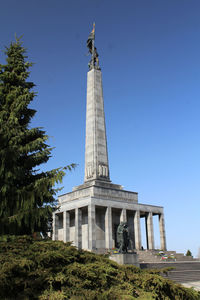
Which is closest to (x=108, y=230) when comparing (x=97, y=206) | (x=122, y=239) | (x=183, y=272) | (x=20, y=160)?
(x=97, y=206)

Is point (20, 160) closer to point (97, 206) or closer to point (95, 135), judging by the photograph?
point (97, 206)

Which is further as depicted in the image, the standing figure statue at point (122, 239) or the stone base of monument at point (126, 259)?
the standing figure statue at point (122, 239)

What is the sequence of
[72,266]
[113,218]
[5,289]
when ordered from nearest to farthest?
[5,289] → [72,266] → [113,218]

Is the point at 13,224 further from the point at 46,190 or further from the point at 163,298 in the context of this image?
the point at 163,298

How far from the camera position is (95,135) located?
37875mm

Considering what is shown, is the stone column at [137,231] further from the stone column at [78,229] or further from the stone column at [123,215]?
the stone column at [78,229]

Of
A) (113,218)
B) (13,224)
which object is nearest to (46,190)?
(13,224)

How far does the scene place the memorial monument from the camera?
1350 inches

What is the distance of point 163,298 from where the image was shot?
6898 mm

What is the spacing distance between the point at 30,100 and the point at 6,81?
1.78 meters

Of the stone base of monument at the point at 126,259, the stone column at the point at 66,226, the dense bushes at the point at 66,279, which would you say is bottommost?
the stone base of monument at the point at 126,259

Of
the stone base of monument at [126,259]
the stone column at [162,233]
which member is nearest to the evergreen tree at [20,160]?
the stone base of monument at [126,259]

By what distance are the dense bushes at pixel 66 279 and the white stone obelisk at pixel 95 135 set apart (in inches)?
1132

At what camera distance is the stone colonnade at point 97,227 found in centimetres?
3319
